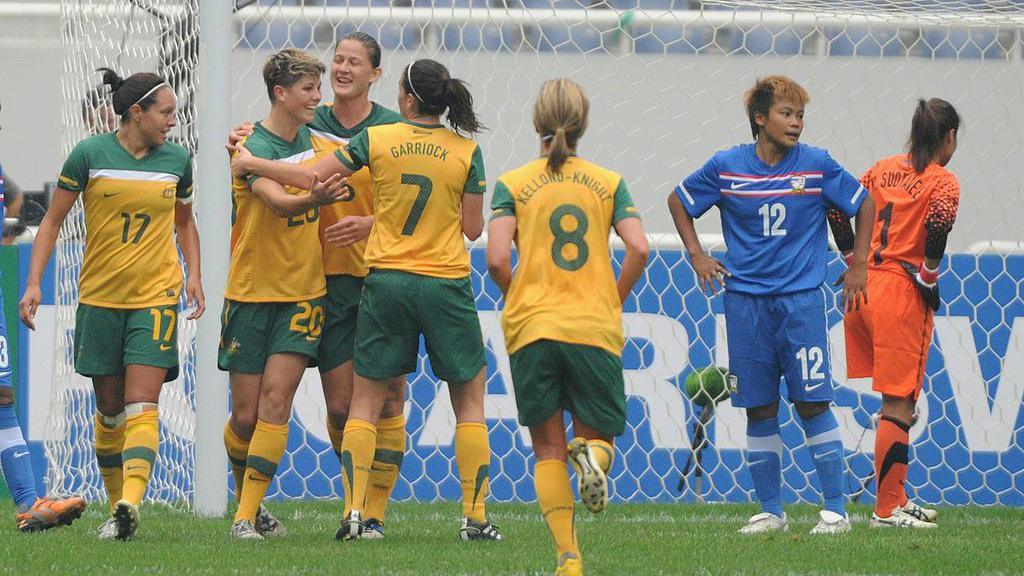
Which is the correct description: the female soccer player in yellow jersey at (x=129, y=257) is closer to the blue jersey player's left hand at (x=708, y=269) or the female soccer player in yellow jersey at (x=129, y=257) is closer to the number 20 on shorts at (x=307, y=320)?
the number 20 on shorts at (x=307, y=320)

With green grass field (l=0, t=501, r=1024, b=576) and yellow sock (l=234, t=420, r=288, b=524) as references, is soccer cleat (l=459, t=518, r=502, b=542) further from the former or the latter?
yellow sock (l=234, t=420, r=288, b=524)

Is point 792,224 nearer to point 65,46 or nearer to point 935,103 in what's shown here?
point 935,103

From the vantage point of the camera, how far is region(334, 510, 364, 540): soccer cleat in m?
5.83

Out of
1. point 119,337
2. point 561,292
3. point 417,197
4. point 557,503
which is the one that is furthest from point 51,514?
point 561,292

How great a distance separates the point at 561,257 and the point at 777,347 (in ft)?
6.07

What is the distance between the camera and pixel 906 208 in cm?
705

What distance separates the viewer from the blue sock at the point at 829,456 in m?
6.58

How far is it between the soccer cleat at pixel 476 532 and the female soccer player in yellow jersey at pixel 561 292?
1.10 m

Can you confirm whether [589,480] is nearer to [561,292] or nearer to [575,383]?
[575,383]

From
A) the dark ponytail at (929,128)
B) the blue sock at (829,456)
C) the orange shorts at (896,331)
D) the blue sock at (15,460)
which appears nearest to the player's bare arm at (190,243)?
the blue sock at (15,460)

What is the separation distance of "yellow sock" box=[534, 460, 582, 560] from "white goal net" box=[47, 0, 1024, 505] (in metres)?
3.33

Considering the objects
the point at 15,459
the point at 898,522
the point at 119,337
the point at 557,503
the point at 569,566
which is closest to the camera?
the point at 569,566

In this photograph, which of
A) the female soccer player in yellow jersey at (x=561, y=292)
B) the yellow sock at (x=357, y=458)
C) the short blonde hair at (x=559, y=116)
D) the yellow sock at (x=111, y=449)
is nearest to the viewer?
the female soccer player in yellow jersey at (x=561, y=292)

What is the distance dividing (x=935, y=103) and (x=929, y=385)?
6.24 ft
